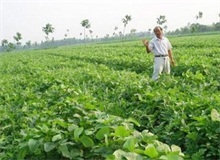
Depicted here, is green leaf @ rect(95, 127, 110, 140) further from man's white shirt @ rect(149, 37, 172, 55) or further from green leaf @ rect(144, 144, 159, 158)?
man's white shirt @ rect(149, 37, 172, 55)

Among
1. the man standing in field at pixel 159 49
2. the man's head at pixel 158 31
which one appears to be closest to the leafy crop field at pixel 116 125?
the man standing in field at pixel 159 49

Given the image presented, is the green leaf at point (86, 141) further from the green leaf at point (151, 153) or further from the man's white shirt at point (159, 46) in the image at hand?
the man's white shirt at point (159, 46)

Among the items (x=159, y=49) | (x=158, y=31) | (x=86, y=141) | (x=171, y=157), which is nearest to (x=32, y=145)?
(x=86, y=141)

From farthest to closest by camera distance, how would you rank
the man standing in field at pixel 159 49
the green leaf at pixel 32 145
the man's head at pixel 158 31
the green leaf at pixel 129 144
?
the man standing in field at pixel 159 49, the man's head at pixel 158 31, the green leaf at pixel 32 145, the green leaf at pixel 129 144

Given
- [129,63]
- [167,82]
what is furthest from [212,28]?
[167,82]

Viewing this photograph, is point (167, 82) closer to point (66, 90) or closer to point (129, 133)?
point (66, 90)

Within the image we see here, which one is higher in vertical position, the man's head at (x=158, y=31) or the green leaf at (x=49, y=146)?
the man's head at (x=158, y=31)

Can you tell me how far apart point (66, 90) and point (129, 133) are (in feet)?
11.0

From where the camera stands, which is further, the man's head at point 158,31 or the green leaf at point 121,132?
the man's head at point 158,31

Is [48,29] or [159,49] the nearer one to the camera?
[159,49]

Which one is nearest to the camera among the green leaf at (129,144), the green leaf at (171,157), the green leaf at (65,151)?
the green leaf at (171,157)

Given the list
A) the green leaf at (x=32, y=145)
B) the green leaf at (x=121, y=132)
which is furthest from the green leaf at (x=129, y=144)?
the green leaf at (x=32, y=145)

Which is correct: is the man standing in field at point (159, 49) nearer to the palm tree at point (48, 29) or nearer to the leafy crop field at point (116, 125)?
the leafy crop field at point (116, 125)

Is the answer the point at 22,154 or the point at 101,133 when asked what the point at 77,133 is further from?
the point at 22,154
